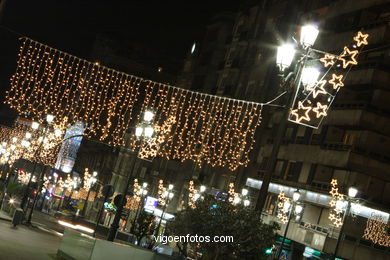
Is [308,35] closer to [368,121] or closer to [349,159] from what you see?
[349,159]

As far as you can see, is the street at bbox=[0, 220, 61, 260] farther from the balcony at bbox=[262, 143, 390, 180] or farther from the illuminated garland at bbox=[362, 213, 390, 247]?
the balcony at bbox=[262, 143, 390, 180]

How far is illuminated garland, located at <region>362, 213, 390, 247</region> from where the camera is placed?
3697 cm

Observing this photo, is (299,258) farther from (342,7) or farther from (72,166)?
(72,166)

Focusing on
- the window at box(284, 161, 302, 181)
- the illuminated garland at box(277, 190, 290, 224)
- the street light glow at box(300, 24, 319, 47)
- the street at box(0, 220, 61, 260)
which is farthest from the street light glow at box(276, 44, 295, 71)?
the window at box(284, 161, 302, 181)

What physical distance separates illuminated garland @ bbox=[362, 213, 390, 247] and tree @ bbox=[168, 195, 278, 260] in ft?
72.9

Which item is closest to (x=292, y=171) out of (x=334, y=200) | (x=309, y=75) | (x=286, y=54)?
(x=334, y=200)

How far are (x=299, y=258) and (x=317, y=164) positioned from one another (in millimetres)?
6608

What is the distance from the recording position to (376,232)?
37.4m

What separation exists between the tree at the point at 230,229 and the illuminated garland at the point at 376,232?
22.2 m

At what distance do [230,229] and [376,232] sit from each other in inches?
932

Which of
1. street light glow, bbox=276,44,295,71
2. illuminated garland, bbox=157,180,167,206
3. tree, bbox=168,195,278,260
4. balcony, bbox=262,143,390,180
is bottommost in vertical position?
tree, bbox=168,195,278,260

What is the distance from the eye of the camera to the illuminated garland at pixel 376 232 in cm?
3697

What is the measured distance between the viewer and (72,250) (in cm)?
2059

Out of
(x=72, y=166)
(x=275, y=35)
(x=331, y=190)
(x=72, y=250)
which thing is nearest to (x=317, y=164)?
(x=331, y=190)
